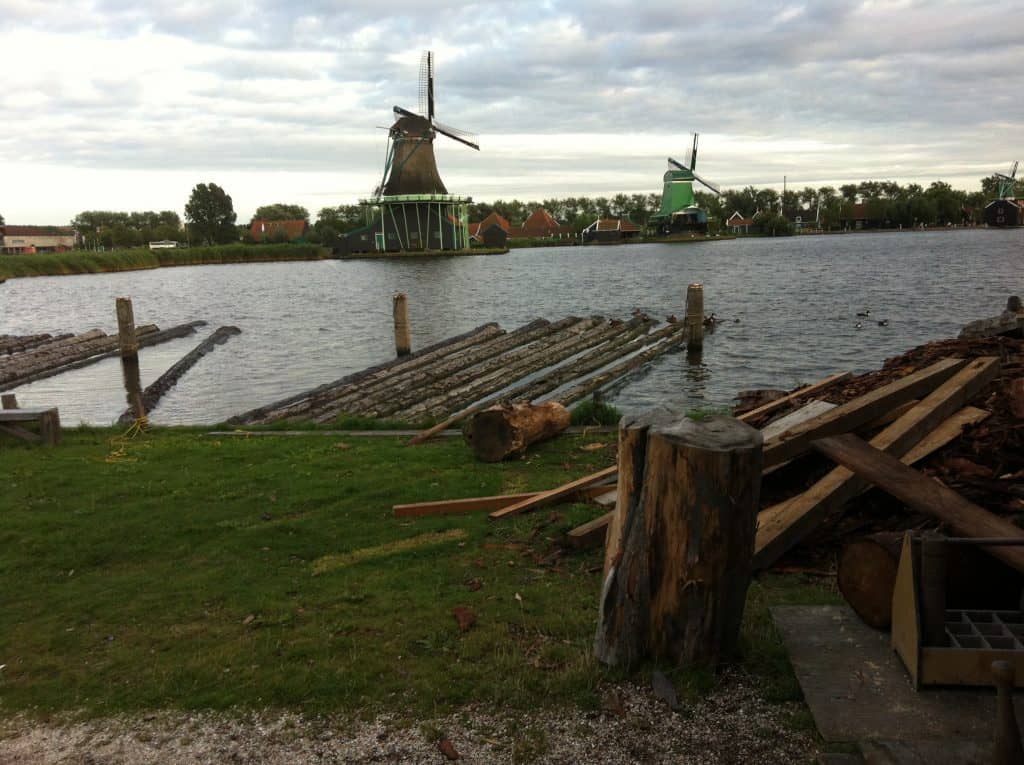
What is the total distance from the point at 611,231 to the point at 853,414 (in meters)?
166

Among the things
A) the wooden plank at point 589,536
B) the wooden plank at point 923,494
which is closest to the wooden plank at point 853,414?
the wooden plank at point 923,494

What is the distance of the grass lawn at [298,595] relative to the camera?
4.92 m

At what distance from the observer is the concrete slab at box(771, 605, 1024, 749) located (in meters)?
3.93

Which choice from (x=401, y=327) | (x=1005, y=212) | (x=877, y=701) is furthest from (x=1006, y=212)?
(x=877, y=701)

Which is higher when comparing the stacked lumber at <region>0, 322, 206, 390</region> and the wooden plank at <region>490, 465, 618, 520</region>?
the wooden plank at <region>490, 465, 618, 520</region>

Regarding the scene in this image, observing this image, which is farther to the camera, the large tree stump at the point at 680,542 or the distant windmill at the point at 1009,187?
the distant windmill at the point at 1009,187

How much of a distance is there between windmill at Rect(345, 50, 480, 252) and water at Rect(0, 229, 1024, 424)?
17.7 meters

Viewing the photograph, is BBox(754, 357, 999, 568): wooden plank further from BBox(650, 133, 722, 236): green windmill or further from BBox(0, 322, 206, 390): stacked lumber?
BBox(650, 133, 722, 236): green windmill

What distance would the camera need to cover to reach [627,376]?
22.4 meters

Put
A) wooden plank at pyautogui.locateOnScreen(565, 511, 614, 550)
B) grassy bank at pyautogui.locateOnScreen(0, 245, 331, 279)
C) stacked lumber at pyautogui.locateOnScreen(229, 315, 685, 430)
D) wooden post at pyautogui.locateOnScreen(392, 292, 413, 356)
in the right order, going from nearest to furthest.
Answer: wooden plank at pyautogui.locateOnScreen(565, 511, 614, 550), stacked lumber at pyautogui.locateOnScreen(229, 315, 685, 430), wooden post at pyautogui.locateOnScreen(392, 292, 413, 356), grassy bank at pyautogui.locateOnScreen(0, 245, 331, 279)

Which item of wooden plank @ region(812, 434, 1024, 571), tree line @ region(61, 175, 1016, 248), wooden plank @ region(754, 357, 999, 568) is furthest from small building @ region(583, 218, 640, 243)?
wooden plank @ region(812, 434, 1024, 571)

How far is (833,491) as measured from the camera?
21.1ft

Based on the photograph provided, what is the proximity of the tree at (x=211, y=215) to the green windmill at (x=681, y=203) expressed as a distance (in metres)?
88.1

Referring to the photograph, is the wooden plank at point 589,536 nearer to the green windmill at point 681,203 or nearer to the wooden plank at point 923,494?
the wooden plank at point 923,494
